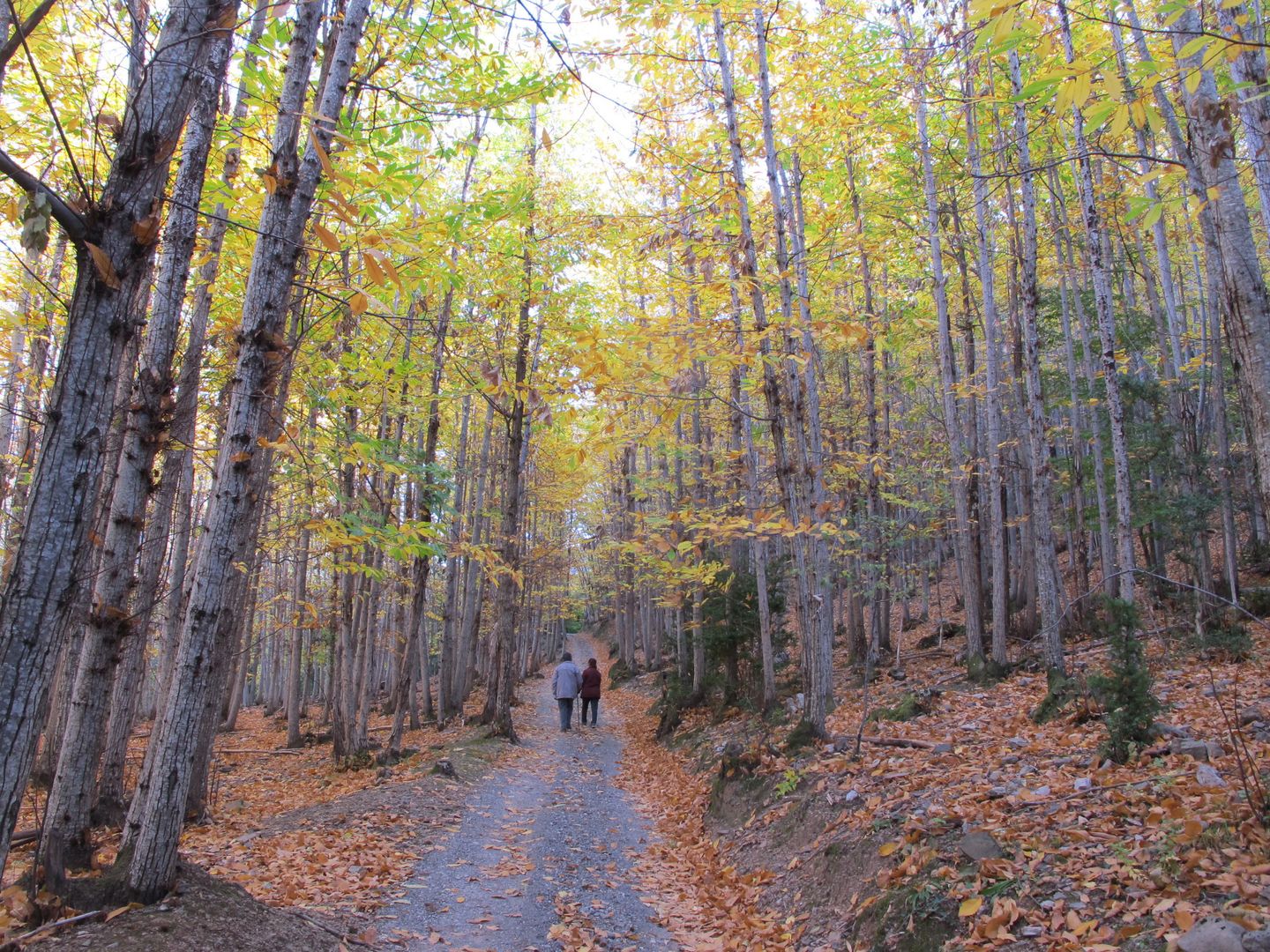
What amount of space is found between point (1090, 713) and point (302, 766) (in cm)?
1392

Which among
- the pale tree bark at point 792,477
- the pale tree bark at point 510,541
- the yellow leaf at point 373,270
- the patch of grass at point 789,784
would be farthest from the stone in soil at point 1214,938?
the pale tree bark at point 510,541

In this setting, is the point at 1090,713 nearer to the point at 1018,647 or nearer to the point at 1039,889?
the point at 1039,889

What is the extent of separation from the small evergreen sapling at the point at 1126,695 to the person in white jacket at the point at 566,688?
11.7 metres

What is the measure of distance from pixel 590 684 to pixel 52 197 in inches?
620

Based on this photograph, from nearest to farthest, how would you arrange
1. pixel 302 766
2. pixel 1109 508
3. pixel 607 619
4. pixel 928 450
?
pixel 1109 508, pixel 302 766, pixel 928 450, pixel 607 619

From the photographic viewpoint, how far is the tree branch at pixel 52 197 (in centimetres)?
210

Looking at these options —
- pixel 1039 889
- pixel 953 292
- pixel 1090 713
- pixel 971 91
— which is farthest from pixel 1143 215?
pixel 953 292

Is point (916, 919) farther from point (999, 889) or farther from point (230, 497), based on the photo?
point (230, 497)

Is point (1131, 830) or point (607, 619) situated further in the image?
point (607, 619)

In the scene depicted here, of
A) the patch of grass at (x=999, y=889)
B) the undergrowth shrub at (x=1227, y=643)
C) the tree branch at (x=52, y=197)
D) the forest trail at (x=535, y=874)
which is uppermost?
the tree branch at (x=52, y=197)

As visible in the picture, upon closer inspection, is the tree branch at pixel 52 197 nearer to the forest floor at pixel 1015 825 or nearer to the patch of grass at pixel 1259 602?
the forest floor at pixel 1015 825

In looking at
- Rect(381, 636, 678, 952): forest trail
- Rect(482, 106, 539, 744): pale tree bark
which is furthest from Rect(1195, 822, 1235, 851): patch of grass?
Rect(482, 106, 539, 744): pale tree bark

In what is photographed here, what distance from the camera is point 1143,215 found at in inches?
109

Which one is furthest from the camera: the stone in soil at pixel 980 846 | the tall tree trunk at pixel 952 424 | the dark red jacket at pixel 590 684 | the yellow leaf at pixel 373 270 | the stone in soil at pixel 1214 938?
the dark red jacket at pixel 590 684
